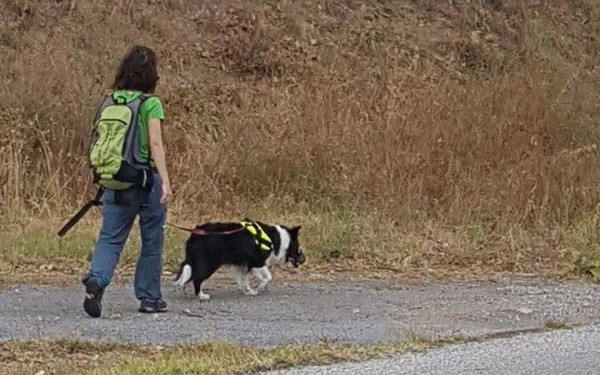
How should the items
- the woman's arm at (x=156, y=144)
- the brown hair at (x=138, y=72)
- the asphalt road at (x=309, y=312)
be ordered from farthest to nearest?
the brown hair at (x=138, y=72) → the woman's arm at (x=156, y=144) → the asphalt road at (x=309, y=312)

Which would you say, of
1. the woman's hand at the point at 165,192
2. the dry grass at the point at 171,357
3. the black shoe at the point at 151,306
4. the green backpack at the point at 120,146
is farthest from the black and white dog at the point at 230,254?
the dry grass at the point at 171,357

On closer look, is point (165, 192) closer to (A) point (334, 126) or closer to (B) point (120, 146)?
(B) point (120, 146)

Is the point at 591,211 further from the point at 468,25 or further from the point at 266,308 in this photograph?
the point at 468,25

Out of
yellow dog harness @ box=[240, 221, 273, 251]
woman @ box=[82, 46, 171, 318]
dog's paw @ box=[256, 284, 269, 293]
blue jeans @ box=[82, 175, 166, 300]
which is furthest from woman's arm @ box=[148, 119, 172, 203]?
dog's paw @ box=[256, 284, 269, 293]

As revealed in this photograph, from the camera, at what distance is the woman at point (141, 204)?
22.4ft

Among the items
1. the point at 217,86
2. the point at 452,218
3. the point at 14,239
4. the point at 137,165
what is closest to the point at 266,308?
the point at 137,165

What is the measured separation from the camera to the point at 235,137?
41.2ft

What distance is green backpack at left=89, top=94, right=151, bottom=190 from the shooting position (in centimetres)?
678

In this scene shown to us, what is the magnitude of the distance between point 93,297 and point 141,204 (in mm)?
733

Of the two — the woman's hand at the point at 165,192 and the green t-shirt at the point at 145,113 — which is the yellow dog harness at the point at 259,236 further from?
the green t-shirt at the point at 145,113

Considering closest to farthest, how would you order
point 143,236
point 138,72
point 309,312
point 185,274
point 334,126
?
point 138,72 → point 143,236 → point 309,312 → point 185,274 → point 334,126

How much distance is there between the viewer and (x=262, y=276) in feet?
26.5

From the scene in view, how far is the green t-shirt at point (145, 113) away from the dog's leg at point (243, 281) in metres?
1.56

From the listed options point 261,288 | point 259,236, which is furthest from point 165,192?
point 261,288
